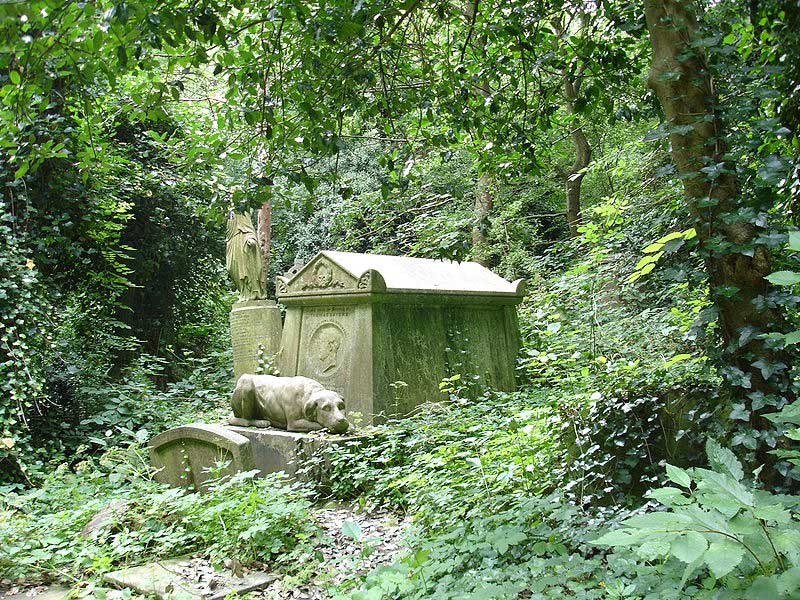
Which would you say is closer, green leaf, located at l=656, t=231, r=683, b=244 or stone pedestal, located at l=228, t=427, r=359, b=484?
green leaf, located at l=656, t=231, r=683, b=244

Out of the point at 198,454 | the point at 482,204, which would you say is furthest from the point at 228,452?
the point at 482,204

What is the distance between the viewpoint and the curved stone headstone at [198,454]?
5.18 metres

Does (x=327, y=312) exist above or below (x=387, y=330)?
above

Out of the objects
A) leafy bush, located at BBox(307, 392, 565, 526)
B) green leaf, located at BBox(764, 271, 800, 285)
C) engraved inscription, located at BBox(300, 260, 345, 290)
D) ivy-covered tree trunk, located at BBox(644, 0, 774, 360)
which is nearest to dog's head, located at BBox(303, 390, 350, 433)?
leafy bush, located at BBox(307, 392, 565, 526)

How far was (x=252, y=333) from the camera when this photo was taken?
9.35 meters

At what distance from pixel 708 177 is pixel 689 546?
1.81 meters

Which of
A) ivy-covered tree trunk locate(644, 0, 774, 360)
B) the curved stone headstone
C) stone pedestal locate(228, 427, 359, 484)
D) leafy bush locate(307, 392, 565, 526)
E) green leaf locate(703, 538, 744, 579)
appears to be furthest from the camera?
stone pedestal locate(228, 427, 359, 484)

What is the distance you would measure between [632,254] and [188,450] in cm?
415

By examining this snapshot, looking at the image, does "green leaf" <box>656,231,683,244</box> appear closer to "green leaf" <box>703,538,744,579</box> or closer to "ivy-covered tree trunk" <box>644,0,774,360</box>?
"ivy-covered tree trunk" <box>644,0,774,360</box>

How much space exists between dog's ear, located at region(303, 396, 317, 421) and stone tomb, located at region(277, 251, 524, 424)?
37cm

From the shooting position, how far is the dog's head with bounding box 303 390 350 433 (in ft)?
18.9

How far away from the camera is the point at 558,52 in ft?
13.8

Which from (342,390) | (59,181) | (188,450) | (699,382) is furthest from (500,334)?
(59,181)

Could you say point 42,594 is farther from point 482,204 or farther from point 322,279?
point 482,204
